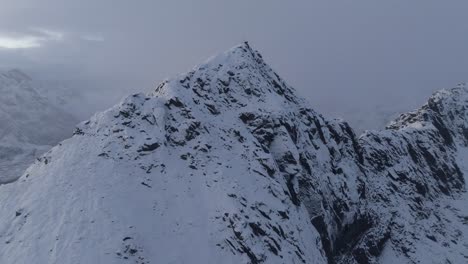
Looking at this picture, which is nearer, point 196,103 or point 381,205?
point 196,103

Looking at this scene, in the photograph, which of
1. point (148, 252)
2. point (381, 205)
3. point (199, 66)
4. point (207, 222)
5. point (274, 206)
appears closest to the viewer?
point (148, 252)

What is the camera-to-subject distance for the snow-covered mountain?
153ft

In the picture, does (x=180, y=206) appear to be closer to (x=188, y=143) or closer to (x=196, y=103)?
(x=188, y=143)

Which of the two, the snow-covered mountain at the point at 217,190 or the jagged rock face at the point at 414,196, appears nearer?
the snow-covered mountain at the point at 217,190

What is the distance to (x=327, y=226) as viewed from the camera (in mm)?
64250

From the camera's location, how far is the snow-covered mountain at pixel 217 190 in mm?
46625

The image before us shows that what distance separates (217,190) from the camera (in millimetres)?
54094

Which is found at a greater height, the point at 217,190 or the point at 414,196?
the point at 414,196

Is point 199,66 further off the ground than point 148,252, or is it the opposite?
point 199,66

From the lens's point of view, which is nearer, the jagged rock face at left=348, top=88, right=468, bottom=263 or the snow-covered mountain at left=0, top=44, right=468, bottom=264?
the snow-covered mountain at left=0, top=44, right=468, bottom=264

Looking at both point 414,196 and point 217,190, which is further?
point 414,196

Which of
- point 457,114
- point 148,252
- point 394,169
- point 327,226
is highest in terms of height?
point 457,114

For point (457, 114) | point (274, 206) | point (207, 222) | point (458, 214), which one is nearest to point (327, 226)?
point (274, 206)

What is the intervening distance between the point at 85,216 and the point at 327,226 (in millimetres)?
31866
